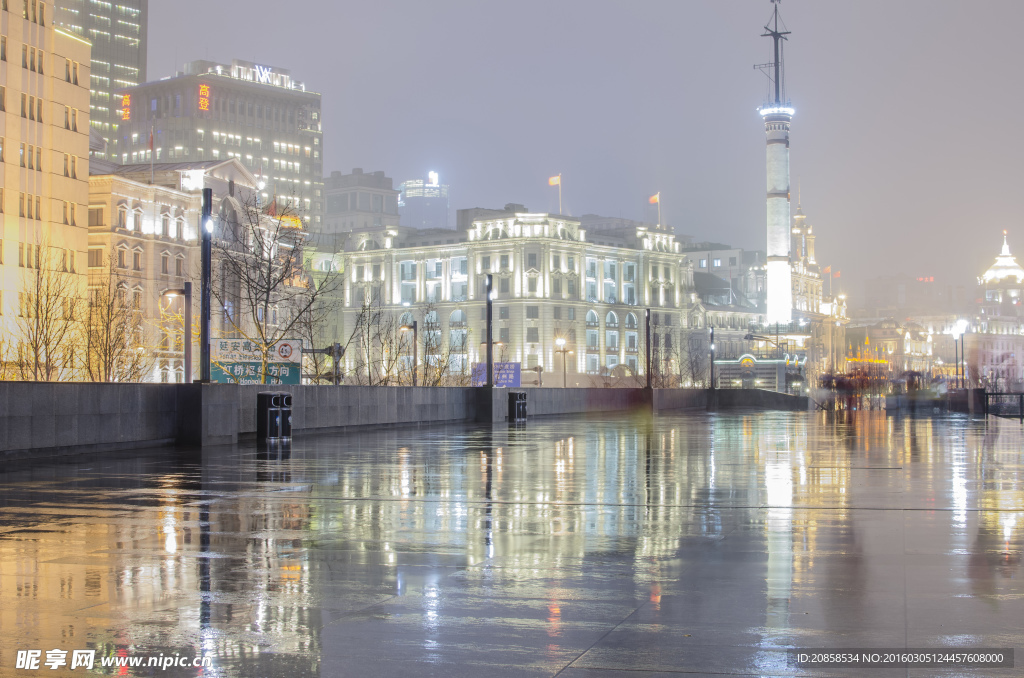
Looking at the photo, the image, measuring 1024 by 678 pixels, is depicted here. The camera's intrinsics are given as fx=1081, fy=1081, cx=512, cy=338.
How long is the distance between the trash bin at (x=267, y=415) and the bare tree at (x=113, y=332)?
32137mm

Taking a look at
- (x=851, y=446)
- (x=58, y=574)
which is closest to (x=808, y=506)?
(x=58, y=574)

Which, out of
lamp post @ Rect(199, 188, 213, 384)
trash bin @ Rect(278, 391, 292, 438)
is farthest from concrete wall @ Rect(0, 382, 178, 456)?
trash bin @ Rect(278, 391, 292, 438)

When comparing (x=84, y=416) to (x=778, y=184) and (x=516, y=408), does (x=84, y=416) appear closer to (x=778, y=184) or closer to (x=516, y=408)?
(x=516, y=408)

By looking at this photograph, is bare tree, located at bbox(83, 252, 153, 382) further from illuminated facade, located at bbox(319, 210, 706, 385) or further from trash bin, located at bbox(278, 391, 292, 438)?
illuminated facade, located at bbox(319, 210, 706, 385)

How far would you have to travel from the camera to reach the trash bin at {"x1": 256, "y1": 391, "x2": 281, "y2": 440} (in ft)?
86.9

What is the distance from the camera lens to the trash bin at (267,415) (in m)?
26.5

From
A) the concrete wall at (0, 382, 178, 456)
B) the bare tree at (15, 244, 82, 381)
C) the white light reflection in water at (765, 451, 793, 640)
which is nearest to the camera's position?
the white light reflection in water at (765, 451, 793, 640)

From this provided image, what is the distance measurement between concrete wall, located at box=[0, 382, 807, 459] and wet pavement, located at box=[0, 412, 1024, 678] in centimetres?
328

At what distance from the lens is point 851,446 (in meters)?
26.1

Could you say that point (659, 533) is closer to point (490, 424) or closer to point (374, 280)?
point (490, 424)

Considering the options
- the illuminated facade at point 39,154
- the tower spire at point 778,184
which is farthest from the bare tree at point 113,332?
the tower spire at point 778,184

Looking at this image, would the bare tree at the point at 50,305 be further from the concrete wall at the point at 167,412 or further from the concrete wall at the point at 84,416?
the concrete wall at the point at 84,416

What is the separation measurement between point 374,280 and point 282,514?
15944 centimetres

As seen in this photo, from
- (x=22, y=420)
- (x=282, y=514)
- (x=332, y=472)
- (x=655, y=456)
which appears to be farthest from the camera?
(x=655, y=456)
